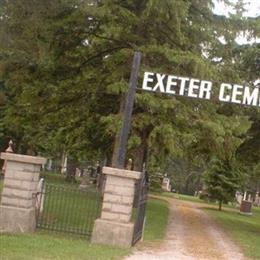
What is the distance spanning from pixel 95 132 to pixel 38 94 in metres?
3.89

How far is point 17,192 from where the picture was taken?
13586mm

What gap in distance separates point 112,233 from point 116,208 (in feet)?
1.83

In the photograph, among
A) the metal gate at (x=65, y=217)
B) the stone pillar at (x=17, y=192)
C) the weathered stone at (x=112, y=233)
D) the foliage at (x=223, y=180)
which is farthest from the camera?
the foliage at (x=223, y=180)

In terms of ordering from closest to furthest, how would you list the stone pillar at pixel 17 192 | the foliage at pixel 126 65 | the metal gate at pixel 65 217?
the stone pillar at pixel 17 192
the metal gate at pixel 65 217
the foliage at pixel 126 65

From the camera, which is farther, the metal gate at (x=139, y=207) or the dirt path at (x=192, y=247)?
the metal gate at (x=139, y=207)

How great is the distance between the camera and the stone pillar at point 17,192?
13523 mm

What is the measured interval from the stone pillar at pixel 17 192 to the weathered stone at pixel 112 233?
162 centimetres

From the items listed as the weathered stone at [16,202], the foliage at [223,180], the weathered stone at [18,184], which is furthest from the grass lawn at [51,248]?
the foliage at [223,180]

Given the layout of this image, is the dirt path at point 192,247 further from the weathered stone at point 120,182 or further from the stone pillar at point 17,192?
the stone pillar at point 17,192

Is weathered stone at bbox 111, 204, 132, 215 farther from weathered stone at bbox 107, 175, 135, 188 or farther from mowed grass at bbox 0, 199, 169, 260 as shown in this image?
mowed grass at bbox 0, 199, 169, 260

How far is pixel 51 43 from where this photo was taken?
877 inches

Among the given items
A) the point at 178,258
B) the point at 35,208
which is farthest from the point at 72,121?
the point at 178,258

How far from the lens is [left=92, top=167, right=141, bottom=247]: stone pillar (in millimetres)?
13281

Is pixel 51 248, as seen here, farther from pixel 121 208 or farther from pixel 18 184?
pixel 18 184
